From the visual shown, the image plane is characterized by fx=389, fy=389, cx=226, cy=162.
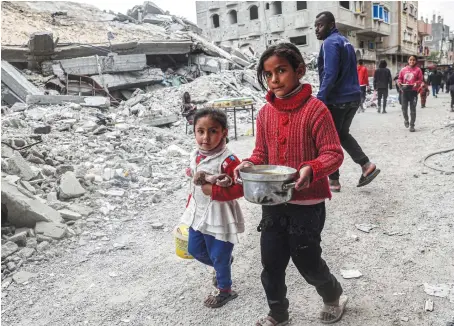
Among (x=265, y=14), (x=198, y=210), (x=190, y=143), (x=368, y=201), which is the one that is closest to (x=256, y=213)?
(x=368, y=201)

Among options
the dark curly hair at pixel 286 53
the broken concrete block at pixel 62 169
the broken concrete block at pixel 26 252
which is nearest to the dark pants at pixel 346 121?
the dark curly hair at pixel 286 53

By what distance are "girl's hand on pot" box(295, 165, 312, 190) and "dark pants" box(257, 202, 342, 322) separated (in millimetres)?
310

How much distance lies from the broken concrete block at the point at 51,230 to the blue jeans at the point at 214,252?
76.6 inches

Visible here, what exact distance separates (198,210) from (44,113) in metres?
8.21

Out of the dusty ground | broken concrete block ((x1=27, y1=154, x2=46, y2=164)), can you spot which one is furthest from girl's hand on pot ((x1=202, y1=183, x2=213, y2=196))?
broken concrete block ((x1=27, y1=154, x2=46, y2=164))

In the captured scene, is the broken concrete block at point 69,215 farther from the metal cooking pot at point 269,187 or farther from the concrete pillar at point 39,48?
the concrete pillar at point 39,48

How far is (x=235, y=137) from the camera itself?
8.83 metres

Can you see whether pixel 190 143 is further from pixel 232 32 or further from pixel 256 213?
pixel 232 32

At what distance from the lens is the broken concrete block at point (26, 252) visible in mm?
3556

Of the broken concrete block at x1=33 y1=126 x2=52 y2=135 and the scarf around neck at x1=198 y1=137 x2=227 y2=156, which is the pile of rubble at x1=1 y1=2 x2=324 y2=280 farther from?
the scarf around neck at x1=198 y1=137 x2=227 y2=156

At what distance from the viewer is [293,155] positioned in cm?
195

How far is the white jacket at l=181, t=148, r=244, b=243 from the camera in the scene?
2393 mm

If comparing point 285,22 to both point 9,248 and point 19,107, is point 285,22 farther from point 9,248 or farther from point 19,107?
point 9,248

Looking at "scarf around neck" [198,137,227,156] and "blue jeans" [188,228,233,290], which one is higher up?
"scarf around neck" [198,137,227,156]
